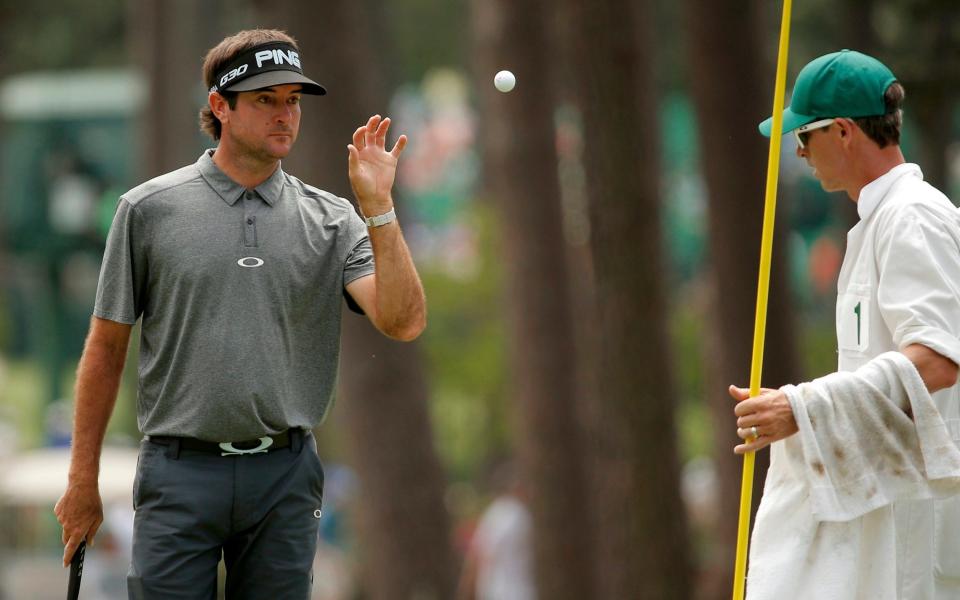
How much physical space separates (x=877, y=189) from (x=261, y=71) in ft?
6.25

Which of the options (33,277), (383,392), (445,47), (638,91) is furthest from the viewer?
(445,47)

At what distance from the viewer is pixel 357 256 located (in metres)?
5.03

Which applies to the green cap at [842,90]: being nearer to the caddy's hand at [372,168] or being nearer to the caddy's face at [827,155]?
the caddy's face at [827,155]

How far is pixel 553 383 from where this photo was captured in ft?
48.5

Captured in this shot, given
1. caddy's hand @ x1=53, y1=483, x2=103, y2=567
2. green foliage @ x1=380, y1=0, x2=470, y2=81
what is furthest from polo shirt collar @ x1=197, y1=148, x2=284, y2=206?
green foliage @ x1=380, y1=0, x2=470, y2=81

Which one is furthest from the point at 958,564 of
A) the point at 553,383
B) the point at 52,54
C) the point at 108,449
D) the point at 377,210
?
the point at 52,54

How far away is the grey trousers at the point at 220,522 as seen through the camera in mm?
4812

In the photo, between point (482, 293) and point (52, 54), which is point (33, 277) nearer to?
point (52, 54)

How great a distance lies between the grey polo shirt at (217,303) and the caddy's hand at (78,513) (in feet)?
0.85

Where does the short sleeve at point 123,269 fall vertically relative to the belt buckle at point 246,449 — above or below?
above

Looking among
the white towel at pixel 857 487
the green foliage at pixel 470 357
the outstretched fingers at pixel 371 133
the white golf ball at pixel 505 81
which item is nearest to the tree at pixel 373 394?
the white golf ball at pixel 505 81

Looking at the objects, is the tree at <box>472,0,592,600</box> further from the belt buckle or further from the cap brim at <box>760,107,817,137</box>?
the belt buckle

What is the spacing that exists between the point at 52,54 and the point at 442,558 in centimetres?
1980

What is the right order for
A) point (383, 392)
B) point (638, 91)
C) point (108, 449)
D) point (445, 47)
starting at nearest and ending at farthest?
point (638, 91)
point (383, 392)
point (108, 449)
point (445, 47)
